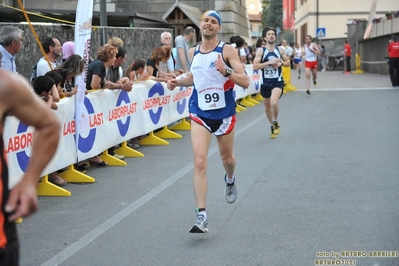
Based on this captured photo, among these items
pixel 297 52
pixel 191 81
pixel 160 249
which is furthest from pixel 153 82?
pixel 297 52

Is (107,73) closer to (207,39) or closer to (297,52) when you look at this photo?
(207,39)

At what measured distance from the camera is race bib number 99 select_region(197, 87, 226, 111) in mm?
7160

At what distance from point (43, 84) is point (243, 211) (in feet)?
9.11

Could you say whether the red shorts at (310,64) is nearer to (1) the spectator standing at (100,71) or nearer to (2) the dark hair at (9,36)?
(1) the spectator standing at (100,71)

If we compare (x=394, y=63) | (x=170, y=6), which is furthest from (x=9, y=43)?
(x=170, y=6)

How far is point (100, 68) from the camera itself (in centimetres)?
1096

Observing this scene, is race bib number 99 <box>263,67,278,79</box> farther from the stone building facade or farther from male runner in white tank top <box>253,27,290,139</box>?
the stone building facade

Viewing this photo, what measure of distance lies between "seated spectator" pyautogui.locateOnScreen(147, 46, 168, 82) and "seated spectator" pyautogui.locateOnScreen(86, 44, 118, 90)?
2.65 meters

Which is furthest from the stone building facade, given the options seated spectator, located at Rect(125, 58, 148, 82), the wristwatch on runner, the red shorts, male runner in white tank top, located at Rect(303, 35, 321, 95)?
the wristwatch on runner

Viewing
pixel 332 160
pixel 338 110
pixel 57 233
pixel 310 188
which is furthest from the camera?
pixel 338 110

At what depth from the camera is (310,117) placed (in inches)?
676

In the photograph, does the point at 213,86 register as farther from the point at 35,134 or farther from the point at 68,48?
the point at 68,48

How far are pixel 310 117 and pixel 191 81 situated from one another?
399 inches

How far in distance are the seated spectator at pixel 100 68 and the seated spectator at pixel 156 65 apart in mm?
2653
